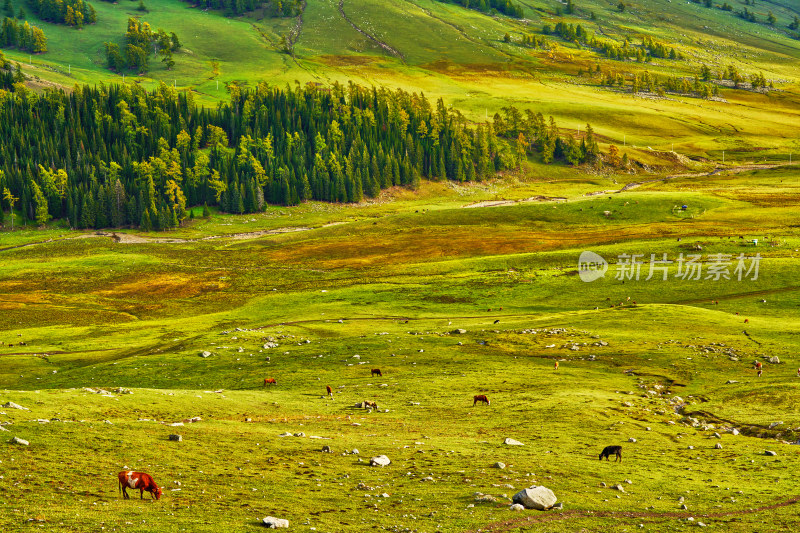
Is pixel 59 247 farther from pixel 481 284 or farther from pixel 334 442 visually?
pixel 334 442

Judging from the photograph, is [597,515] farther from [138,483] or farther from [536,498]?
[138,483]

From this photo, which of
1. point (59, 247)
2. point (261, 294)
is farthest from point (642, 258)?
point (59, 247)

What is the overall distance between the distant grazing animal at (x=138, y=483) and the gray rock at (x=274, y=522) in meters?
4.40

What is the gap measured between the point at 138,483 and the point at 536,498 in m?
14.0

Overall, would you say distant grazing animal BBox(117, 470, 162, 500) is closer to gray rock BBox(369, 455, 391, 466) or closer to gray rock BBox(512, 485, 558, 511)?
gray rock BBox(369, 455, 391, 466)

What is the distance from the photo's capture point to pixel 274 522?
2281cm

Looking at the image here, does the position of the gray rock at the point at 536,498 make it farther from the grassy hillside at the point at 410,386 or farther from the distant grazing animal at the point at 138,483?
the distant grazing animal at the point at 138,483

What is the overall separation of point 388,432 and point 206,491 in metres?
14.1

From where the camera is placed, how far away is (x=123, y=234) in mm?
191125

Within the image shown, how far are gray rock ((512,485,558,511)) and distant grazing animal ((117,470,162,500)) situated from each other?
42.0 feet

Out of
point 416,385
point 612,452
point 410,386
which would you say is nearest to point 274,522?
point 612,452

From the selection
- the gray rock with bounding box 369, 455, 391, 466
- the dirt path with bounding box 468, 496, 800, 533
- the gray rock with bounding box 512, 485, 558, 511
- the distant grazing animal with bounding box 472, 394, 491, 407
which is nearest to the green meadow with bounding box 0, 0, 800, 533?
the dirt path with bounding box 468, 496, 800, 533

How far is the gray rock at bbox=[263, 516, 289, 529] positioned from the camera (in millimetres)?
22758

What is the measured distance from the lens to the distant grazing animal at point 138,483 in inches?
960
